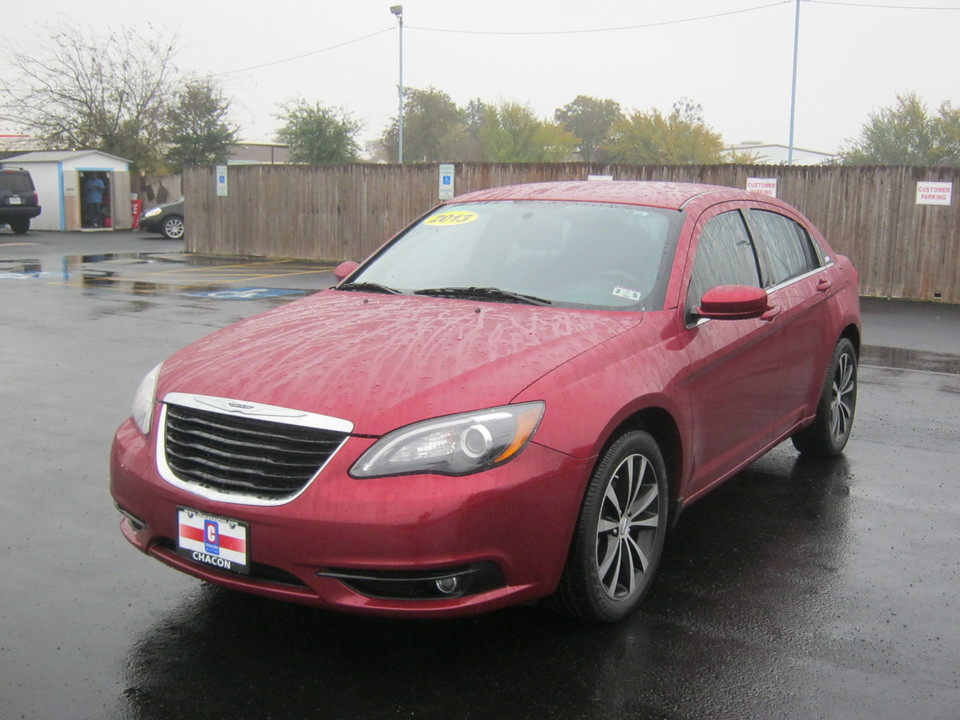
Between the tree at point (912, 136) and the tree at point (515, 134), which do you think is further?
the tree at point (515, 134)

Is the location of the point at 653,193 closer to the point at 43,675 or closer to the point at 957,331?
the point at 43,675

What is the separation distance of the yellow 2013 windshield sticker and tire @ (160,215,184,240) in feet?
90.6

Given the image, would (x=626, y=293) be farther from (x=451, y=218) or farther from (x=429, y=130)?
(x=429, y=130)

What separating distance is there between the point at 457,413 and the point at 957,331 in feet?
37.7

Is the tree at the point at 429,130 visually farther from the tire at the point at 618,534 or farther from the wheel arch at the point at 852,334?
the tire at the point at 618,534

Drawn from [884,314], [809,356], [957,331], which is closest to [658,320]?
[809,356]

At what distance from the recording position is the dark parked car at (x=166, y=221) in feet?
102

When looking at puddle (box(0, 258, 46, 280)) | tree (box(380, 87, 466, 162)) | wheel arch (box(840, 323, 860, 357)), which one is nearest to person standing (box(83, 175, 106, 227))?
puddle (box(0, 258, 46, 280))

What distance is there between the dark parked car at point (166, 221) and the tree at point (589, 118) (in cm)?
7126

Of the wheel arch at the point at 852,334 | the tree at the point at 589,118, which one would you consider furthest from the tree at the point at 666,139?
the wheel arch at the point at 852,334

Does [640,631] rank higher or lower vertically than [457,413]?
lower

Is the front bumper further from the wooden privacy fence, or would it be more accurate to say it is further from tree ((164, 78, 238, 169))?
tree ((164, 78, 238, 169))

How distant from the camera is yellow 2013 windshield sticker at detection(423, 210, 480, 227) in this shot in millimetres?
4969

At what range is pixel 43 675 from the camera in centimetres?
322
